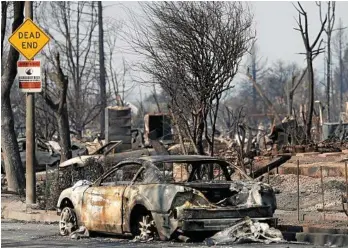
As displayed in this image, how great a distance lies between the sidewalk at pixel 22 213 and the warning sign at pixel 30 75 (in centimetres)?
262

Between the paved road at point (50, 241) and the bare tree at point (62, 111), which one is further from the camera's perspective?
the bare tree at point (62, 111)

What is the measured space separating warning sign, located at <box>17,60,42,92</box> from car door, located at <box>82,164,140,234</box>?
489 cm

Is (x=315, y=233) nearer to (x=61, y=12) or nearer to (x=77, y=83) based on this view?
(x=77, y=83)

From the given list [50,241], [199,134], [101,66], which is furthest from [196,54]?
[101,66]

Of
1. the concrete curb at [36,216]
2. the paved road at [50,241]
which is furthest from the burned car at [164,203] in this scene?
the concrete curb at [36,216]

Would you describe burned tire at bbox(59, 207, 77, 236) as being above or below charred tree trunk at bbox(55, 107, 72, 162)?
below

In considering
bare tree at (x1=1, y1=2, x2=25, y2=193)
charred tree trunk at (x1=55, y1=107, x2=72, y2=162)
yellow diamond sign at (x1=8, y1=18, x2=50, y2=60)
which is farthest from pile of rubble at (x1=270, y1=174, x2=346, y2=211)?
bare tree at (x1=1, y1=2, x2=25, y2=193)

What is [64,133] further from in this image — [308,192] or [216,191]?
[216,191]

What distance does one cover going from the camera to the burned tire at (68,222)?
1419 centimetres

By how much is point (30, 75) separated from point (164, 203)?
7338 mm

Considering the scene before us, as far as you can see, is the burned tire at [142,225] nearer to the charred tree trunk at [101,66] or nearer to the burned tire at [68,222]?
the burned tire at [68,222]

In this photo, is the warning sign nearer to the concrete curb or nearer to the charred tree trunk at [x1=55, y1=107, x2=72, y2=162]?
the concrete curb

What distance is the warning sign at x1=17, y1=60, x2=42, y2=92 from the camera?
18.3m

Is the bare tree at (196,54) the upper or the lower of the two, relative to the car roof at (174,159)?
upper
